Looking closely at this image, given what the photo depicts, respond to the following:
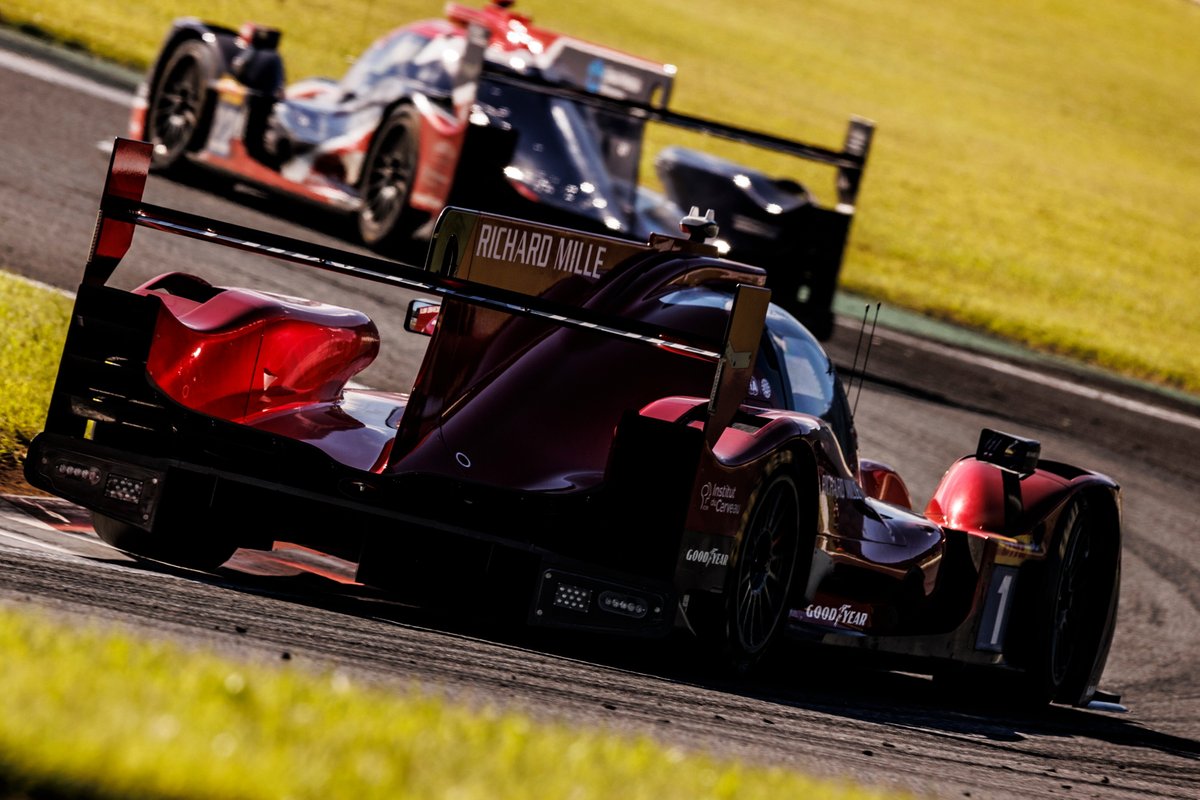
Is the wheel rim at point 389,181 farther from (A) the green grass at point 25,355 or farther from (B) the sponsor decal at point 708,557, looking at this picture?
(B) the sponsor decal at point 708,557

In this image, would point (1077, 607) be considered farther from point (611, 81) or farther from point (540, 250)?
point (611, 81)

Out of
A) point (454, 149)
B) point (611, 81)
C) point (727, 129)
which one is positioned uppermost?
point (611, 81)

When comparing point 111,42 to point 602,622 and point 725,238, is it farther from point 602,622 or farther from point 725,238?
point 602,622

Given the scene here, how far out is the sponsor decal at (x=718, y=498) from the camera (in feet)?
18.9

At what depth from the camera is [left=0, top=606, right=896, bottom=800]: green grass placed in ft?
10.0

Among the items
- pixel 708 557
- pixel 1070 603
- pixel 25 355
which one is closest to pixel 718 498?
pixel 708 557

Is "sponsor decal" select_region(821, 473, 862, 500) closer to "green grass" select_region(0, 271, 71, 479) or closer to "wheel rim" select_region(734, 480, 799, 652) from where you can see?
"wheel rim" select_region(734, 480, 799, 652)

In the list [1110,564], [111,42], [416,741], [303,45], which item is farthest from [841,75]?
[416,741]

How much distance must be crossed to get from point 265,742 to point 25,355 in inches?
227

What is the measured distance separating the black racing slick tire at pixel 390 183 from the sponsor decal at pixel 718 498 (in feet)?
28.9

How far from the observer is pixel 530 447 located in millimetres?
6156

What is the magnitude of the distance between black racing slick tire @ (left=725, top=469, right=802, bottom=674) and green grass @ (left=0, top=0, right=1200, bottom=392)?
1521cm

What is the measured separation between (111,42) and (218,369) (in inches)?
782

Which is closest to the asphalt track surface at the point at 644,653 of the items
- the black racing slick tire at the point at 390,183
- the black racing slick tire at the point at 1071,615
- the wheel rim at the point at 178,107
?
the black racing slick tire at the point at 1071,615
